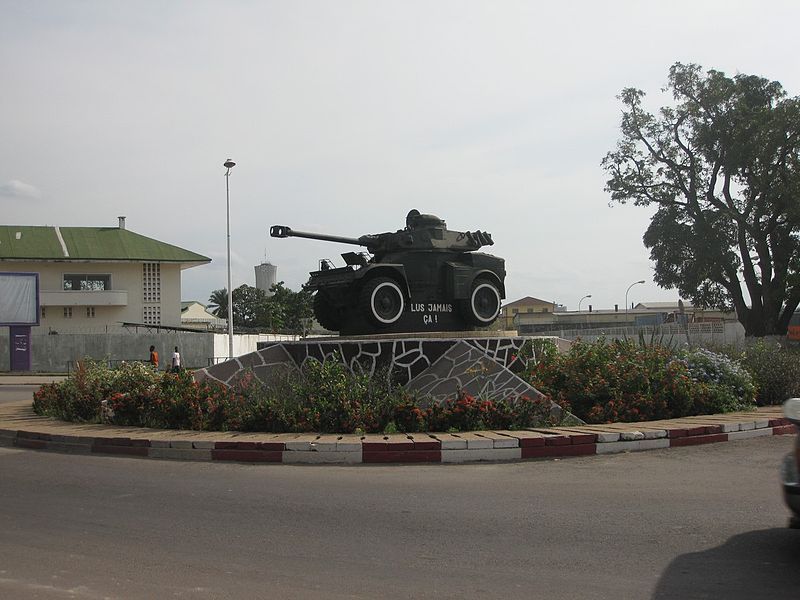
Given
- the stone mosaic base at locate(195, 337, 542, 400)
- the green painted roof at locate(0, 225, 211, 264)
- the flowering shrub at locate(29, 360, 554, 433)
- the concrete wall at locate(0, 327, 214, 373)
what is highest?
the green painted roof at locate(0, 225, 211, 264)

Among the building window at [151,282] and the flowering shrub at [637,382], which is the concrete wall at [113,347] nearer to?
the building window at [151,282]

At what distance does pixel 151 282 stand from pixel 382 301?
40.6 metres

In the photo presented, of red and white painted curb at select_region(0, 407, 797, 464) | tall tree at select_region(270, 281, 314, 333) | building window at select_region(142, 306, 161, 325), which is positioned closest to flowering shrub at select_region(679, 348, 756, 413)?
red and white painted curb at select_region(0, 407, 797, 464)

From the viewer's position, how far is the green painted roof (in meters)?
47.6

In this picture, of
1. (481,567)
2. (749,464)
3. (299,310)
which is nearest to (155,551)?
(481,567)

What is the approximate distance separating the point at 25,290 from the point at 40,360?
398cm

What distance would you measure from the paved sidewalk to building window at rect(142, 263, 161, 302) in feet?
134

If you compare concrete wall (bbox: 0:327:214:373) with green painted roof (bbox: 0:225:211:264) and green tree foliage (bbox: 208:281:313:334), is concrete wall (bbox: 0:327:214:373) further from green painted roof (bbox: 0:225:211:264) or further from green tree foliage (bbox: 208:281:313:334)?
green tree foliage (bbox: 208:281:313:334)

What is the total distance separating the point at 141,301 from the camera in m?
50.0

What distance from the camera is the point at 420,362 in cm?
1195

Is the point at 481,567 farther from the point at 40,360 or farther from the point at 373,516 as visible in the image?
the point at 40,360

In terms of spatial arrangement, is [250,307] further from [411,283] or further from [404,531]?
[404,531]

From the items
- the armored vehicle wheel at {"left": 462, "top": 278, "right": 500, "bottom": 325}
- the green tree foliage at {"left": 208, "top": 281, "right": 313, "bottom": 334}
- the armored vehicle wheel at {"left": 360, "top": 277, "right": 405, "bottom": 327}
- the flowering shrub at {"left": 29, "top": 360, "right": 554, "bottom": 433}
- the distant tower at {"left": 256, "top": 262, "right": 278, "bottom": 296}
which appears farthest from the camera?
the distant tower at {"left": 256, "top": 262, "right": 278, "bottom": 296}

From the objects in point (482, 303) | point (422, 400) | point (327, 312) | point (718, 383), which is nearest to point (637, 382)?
point (718, 383)
